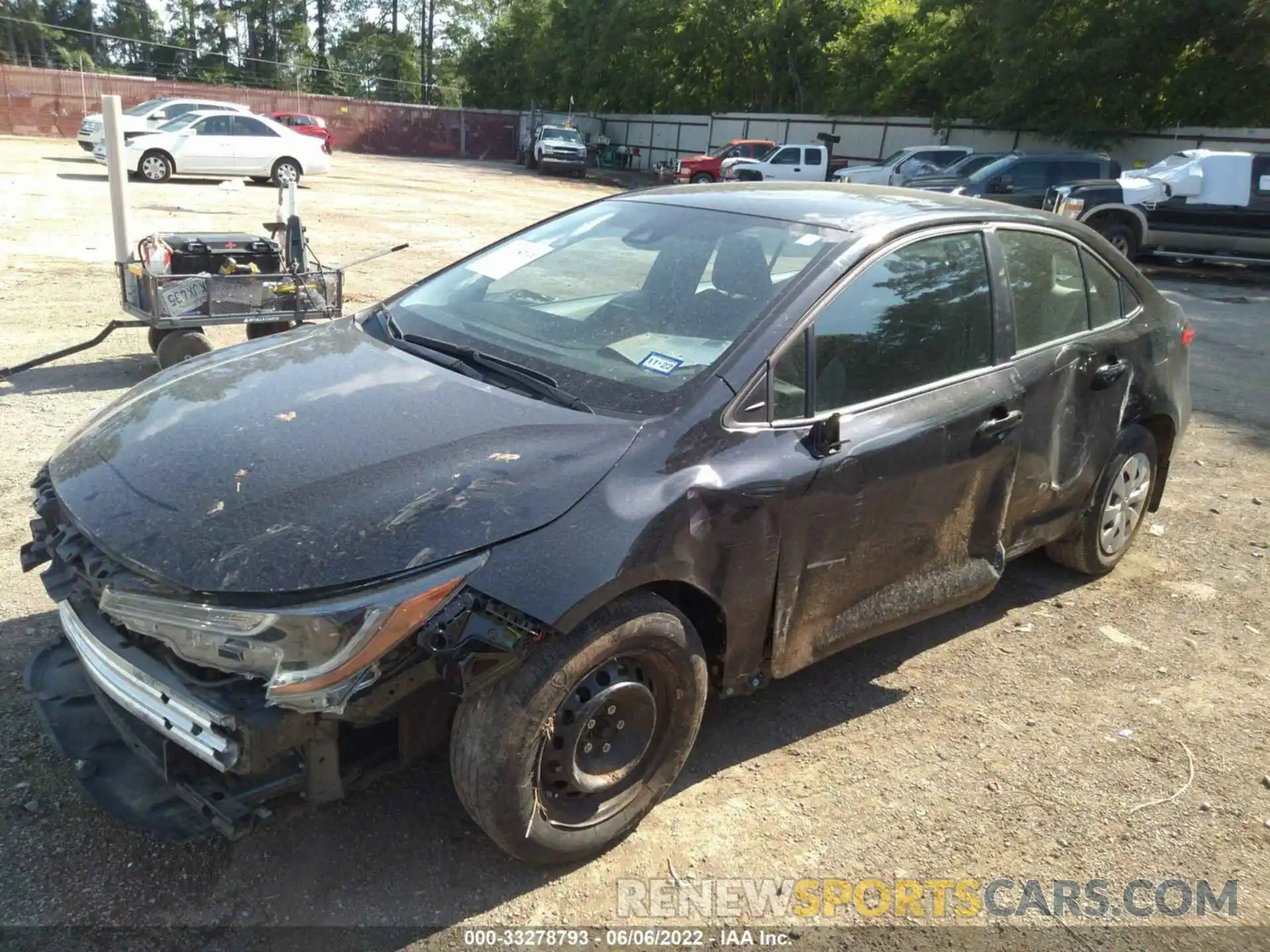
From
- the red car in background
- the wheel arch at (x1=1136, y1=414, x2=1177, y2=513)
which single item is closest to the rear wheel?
the red car in background

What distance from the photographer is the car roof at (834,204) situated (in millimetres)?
3443

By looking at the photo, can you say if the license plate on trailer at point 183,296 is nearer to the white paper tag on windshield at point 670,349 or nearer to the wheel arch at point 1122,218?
the white paper tag on windshield at point 670,349

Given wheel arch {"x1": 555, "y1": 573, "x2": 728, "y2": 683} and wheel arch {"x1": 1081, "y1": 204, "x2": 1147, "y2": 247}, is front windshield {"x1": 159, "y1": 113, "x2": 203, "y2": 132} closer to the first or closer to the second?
wheel arch {"x1": 1081, "y1": 204, "x2": 1147, "y2": 247}

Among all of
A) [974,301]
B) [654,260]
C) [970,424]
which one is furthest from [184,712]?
[974,301]

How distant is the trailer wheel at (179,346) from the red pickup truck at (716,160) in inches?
967

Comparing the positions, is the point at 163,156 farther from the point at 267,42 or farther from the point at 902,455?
the point at 267,42

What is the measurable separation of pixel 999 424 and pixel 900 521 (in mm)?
575

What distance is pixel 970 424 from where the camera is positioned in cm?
339

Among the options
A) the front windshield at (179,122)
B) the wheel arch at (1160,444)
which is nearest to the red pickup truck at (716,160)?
the front windshield at (179,122)

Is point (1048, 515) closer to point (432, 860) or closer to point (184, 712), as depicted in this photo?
point (432, 860)

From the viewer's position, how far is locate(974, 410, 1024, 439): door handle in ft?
11.2

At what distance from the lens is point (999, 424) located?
3.46 metres

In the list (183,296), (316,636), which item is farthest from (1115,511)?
(183,296)

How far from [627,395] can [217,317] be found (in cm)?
494
